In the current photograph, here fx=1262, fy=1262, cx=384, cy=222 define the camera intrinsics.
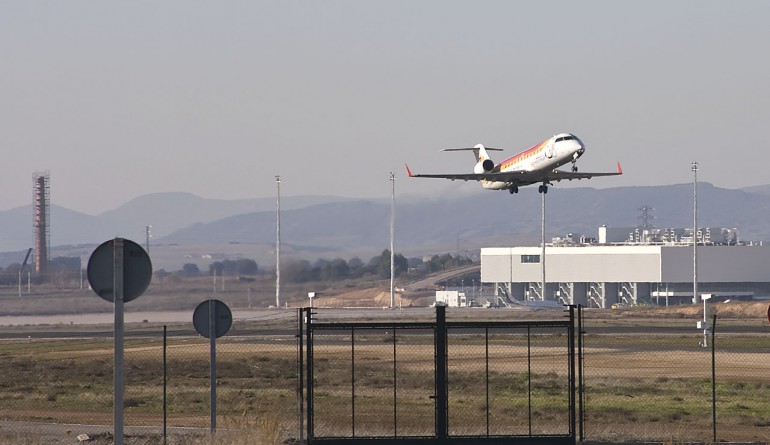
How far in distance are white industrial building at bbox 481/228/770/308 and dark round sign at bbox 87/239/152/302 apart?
13997 cm

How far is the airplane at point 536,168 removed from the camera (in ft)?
225

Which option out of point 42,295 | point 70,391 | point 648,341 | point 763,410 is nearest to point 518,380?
point 763,410

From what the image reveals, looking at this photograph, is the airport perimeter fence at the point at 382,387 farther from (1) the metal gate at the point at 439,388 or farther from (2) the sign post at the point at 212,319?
(2) the sign post at the point at 212,319

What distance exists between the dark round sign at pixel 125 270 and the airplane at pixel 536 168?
52.3 metres

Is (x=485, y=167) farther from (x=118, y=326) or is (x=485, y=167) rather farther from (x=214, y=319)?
(x=118, y=326)

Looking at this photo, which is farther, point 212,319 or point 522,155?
point 522,155

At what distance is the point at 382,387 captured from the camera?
44500 millimetres

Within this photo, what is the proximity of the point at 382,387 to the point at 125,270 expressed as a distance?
27.7 meters

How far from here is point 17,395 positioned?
42219mm

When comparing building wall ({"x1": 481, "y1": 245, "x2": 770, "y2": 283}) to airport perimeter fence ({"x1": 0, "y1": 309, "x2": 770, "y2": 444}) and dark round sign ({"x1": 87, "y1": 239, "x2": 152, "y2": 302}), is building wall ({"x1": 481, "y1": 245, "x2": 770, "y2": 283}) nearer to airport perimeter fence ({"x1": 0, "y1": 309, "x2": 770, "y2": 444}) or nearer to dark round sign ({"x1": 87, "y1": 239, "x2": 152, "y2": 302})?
airport perimeter fence ({"x1": 0, "y1": 309, "x2": 770, "y2": 444})

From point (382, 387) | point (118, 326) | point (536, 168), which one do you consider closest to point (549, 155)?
point (536, 168)

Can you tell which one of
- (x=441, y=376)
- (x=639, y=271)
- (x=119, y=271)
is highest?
(x=119, y=271)

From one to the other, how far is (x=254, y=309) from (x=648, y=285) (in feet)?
252

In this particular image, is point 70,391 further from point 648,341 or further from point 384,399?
point 648,341
